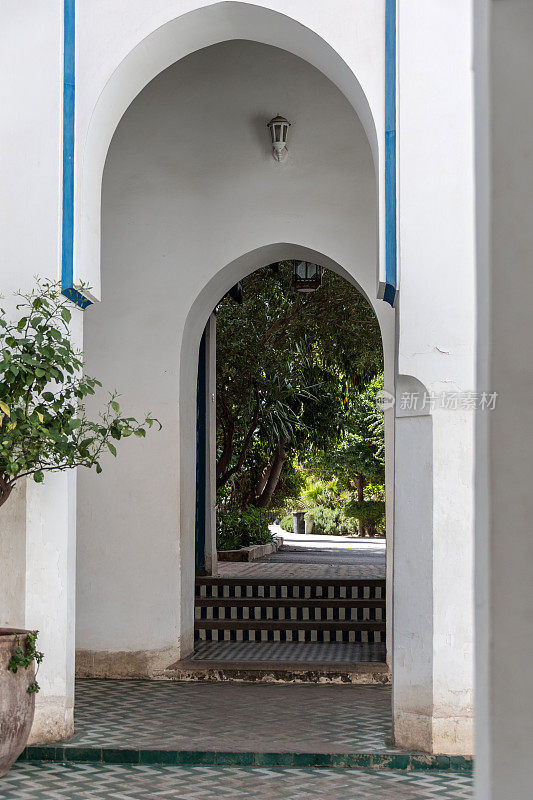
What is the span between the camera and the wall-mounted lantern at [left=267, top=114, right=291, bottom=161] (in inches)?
299

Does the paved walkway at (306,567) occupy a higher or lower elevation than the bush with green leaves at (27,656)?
lower

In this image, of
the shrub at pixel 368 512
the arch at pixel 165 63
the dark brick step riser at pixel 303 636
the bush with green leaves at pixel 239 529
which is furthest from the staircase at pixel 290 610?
the shrub at pixel 368 512

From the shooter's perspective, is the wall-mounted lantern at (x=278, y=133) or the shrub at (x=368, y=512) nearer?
the wall-mounted lantern at (x=278, y=133)

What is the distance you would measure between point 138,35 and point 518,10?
4.76 m

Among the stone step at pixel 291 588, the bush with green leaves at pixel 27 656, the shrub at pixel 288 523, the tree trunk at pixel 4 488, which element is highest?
the tree trunk at pixel 4 488

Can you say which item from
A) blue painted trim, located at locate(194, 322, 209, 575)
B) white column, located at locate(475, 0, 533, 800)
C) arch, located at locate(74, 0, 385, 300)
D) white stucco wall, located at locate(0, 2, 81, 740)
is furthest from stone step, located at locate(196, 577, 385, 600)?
white column, located at locate(475, 0, 533, 800)

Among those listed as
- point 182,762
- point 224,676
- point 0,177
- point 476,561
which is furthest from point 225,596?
point 476,561

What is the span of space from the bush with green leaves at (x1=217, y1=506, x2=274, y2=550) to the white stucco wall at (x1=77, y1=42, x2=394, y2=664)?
6537 millimetres

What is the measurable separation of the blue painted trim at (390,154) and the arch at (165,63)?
0.04 meters

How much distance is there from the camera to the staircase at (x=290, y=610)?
28.4 ft

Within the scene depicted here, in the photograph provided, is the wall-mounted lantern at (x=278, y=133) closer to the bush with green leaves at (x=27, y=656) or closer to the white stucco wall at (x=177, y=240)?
the white stucco wall at (x=177, y=240)

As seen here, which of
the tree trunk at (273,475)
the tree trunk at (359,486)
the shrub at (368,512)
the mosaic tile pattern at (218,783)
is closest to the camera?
the mosaic tile pattern at (218,783)

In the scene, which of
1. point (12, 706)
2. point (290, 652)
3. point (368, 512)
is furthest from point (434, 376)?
point (368, 512)

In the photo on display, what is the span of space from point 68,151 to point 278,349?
9399 millimetres
